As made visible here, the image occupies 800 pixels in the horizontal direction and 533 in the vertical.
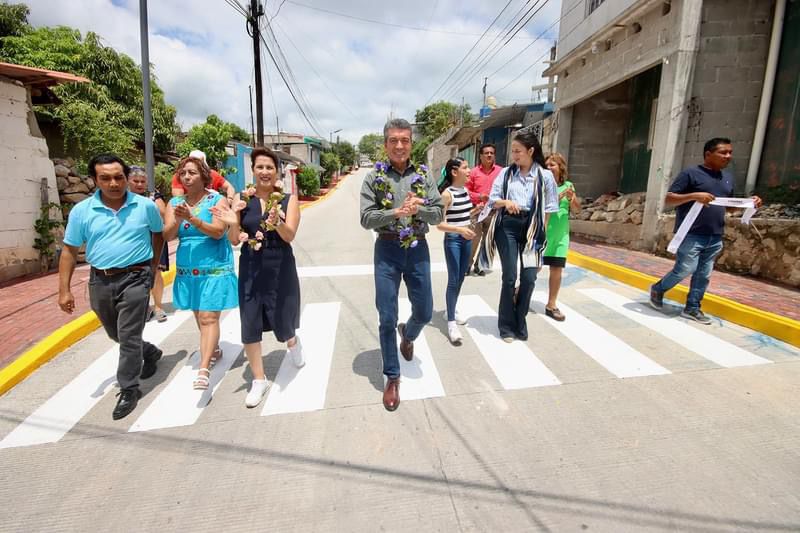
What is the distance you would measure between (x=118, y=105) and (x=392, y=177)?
17054 millimetres

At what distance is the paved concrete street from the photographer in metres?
2.03

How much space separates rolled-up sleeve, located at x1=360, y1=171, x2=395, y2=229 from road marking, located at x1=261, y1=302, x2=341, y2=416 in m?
1.39

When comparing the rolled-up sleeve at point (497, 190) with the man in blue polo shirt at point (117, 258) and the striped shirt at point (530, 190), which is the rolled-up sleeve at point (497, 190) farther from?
the man in blue polo shirt at point (117, 258)

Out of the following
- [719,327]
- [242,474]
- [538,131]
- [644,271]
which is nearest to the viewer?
[242,474]

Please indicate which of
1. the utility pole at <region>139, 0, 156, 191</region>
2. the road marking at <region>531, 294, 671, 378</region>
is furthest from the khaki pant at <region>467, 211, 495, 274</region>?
the utility pole at <region>139, 0, 156, 191</region>

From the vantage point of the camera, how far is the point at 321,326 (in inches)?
182

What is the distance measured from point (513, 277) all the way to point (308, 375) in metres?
2.17

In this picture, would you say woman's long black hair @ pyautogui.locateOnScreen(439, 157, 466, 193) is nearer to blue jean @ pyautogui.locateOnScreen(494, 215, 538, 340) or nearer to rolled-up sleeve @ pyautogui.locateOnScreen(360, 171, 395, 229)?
blue jean @ pyautogui.locateOnScreen(494, 215, 538, 340)

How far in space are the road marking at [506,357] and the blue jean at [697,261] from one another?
2.18 meters

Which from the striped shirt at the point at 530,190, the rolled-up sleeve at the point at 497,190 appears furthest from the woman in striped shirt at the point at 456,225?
the striped shirt at the point at 530,190

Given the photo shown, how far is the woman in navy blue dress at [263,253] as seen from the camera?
2.84 m

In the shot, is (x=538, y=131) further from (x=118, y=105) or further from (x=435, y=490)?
(x=118, y=105)

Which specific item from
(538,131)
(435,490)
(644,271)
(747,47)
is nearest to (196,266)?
(435,490)

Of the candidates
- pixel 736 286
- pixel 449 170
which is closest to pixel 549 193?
pixel 449 170
